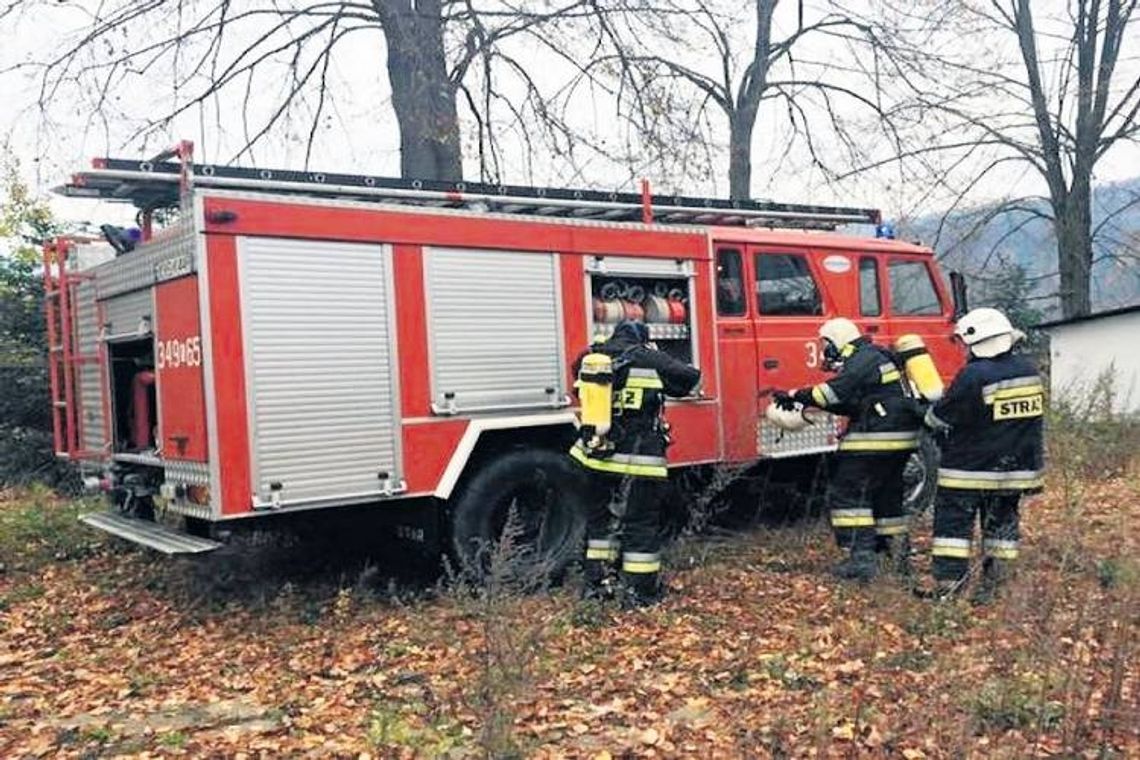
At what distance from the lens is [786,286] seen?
23.9ft

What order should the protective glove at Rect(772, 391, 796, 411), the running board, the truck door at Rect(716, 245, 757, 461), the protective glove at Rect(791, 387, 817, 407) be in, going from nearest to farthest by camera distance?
the running board, the protective glove at Rect(791, 387, 817, 407), the protective glove at Rect(772, 391, 796, 411), the truck door at Rect(716, 245, 757, 461)

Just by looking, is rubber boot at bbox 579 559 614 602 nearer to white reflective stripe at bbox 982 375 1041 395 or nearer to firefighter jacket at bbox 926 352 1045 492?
firefighter jacket at bbox 926 352 1045 492

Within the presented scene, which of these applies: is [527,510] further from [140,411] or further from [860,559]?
[140,411]

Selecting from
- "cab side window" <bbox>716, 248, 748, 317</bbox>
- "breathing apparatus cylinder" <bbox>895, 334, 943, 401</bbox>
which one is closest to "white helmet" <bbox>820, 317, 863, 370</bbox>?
"breathing apparatus cylinder" <bbox>895, 334, 943, 401</bbox>

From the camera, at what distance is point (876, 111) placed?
48.7ft

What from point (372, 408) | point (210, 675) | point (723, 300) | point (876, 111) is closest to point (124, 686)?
point (210, 675)

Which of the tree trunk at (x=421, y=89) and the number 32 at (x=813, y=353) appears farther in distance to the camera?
the tree trunk at (x=421, y=89)

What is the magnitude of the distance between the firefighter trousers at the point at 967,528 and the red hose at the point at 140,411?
4663 millimetres

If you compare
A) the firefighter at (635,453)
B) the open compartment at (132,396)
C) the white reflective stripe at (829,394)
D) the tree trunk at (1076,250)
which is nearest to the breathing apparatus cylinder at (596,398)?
the firefighter at (635,453)

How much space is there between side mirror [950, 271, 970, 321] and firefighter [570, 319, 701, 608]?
11.4ft

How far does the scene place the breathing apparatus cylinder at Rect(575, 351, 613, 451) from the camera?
17.8ft

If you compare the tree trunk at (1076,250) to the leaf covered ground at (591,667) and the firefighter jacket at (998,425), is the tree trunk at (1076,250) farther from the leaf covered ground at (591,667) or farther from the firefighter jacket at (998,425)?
the firefighter jacket at (998,425)

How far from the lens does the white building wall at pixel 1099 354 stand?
1704 centimetres

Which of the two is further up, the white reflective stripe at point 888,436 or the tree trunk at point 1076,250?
the tree trunk at point 1076,250
